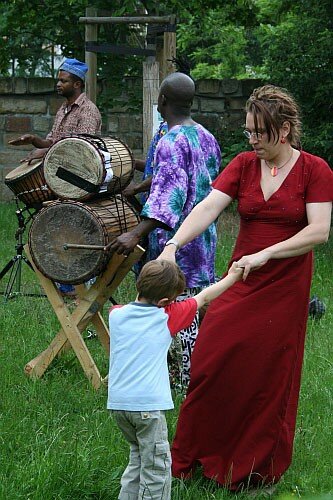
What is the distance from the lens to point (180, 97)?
18.1 ft

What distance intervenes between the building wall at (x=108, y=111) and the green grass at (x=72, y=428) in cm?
512

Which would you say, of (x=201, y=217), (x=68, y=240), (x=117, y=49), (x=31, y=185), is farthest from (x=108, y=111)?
(x=201, y=217)

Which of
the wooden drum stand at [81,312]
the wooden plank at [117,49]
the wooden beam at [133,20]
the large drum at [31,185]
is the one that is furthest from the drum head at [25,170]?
the wooden beam at [133,20]

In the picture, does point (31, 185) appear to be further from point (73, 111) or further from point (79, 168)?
point (73, 111)

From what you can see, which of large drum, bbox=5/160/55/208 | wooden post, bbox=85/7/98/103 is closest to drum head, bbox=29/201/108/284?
large drum, bbox=5/160/55/208

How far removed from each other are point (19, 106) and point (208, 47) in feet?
31.4

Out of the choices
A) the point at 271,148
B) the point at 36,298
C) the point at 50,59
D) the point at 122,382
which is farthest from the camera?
the point at 50,59

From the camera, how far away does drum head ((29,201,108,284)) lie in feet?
18.3

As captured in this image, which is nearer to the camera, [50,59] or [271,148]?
[271,148]

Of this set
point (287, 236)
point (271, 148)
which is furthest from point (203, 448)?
point (271, 148)

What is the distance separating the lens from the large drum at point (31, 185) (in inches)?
248

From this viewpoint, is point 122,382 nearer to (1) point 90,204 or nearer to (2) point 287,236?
(2) point 287,236

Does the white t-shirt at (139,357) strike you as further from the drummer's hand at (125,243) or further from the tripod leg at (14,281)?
the tripod leg at (14,281)

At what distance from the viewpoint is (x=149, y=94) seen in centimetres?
894
